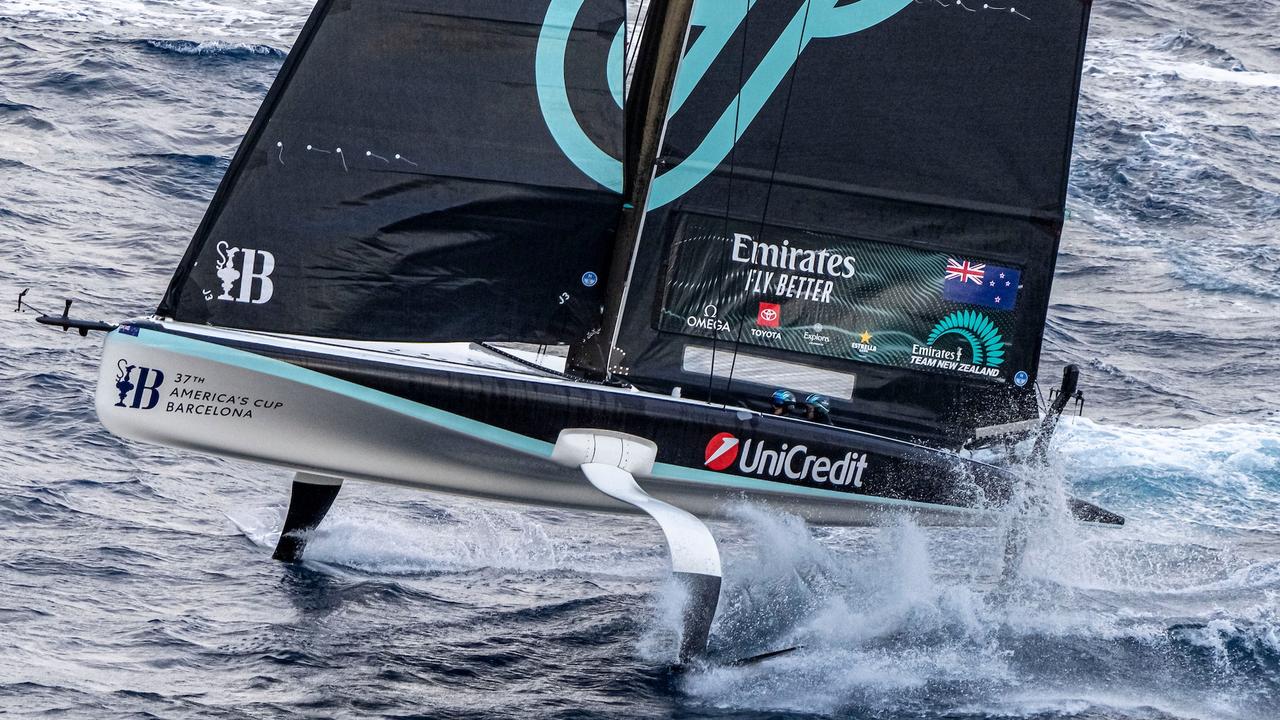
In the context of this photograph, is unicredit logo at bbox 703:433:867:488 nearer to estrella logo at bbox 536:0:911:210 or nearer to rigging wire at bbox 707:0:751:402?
rigging wire at bbox 707:0:751:402

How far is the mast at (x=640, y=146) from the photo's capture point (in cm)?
889

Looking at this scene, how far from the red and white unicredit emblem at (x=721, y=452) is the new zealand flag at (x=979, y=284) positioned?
163 cm

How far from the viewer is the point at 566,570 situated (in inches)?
385

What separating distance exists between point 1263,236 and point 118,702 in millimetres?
14237

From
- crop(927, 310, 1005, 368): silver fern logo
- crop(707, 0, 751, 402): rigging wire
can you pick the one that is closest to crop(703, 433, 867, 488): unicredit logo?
crop(707, 0, 751, 402): rigging wire

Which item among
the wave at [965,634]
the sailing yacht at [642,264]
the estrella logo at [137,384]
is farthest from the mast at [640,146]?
the estrella logo at [137,384]

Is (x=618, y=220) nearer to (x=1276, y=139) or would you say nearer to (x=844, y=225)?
(x=844, y=225)

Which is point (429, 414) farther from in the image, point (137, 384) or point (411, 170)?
point (137, 384)

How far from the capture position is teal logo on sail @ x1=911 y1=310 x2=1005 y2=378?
938 centimetres

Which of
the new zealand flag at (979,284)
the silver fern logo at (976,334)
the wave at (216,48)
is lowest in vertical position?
the silver fern logo at (976,334)

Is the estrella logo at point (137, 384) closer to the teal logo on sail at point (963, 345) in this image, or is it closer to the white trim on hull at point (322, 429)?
the white trim on hull at point (322, 429)

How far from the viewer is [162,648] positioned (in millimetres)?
7770

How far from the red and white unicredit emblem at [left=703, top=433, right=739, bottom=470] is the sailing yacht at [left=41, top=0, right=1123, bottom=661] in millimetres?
14

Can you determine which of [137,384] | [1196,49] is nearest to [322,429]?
[137,384]
